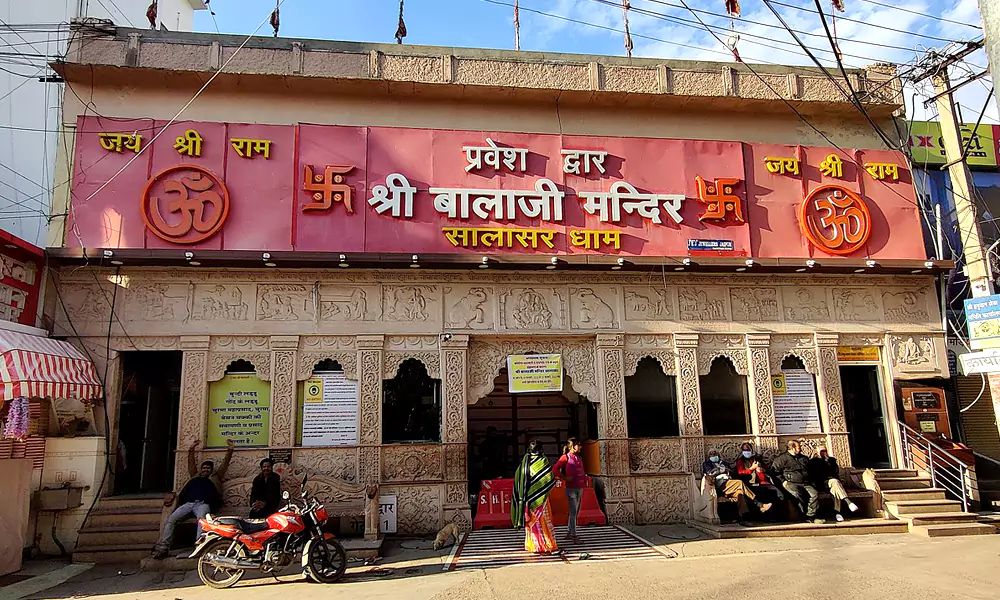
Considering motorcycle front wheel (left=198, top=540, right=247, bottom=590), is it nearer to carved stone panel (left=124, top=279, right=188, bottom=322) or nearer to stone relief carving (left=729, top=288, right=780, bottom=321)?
carved stone panel (left=124, top=279, right=188, bottom=322)

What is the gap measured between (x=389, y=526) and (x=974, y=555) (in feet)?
26.6

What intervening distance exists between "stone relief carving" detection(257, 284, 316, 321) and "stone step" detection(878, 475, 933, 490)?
1015 cm

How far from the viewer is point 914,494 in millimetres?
10648

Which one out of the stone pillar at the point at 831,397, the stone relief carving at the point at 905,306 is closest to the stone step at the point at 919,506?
the stone pillar at the point at 831,397

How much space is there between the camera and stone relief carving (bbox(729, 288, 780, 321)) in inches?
461

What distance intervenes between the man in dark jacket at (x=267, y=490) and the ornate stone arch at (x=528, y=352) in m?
3.33

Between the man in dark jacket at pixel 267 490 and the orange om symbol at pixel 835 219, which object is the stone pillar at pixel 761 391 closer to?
the orange om symbol at pixel 835 219

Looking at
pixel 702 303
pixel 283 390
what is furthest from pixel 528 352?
pixel 283 390

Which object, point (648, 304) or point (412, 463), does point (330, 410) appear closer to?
point (412, 463)

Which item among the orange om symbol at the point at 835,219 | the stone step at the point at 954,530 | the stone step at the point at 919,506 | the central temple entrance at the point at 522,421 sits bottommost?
the stone step at the point at 954,530

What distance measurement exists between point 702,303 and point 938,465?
4968mm

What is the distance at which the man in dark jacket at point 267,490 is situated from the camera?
9078 millimetres

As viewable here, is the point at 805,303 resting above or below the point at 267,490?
above

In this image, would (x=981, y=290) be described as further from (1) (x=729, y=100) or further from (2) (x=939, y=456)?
(1) (x=729, y=100)
